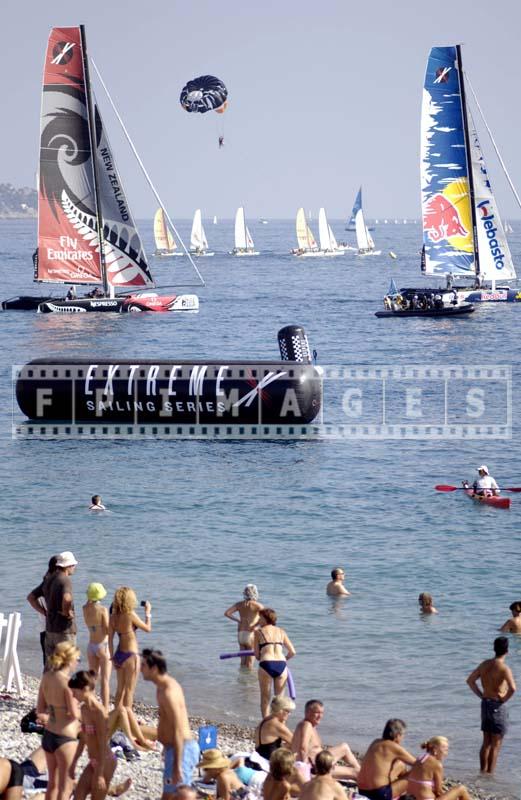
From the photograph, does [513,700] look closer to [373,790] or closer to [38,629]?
[373,790]

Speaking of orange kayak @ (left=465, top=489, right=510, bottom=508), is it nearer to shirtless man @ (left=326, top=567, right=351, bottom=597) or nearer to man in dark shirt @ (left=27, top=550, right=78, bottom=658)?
shirtless man @ (left=326, top=567, right=351, bottom=597)

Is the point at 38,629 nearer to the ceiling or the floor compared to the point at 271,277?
nearer to the floor

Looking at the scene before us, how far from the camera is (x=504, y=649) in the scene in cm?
1617

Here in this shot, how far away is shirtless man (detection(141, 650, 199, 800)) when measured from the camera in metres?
12.7

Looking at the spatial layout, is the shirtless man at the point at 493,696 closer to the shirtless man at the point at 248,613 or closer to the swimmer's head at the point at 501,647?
the swimmer's head at the point at 501,647

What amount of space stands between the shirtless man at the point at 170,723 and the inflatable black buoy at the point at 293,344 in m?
28.0

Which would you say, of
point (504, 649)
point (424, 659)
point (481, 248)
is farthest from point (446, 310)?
point (504, 649)

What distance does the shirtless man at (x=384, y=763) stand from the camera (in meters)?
13.9

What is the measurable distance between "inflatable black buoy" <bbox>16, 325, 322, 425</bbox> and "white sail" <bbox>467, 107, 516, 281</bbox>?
42948 millimetres

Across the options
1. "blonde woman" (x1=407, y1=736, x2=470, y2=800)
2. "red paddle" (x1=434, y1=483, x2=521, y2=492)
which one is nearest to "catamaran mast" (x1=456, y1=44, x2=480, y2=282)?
"red paddle" (x1=434, y1=483, x2=521, y2=492)

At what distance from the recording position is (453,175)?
3118 inches

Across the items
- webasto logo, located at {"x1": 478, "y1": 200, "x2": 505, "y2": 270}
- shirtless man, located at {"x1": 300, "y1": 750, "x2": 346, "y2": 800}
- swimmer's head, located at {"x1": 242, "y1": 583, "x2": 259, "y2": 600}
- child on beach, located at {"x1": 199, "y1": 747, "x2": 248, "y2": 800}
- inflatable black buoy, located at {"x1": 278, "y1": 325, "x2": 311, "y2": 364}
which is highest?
webasto logo, located at {"x1": 478, "y1": 200, "x2": 505, "y2": 270}

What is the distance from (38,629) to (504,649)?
33.9 feet

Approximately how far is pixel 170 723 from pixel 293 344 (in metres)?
28.4
